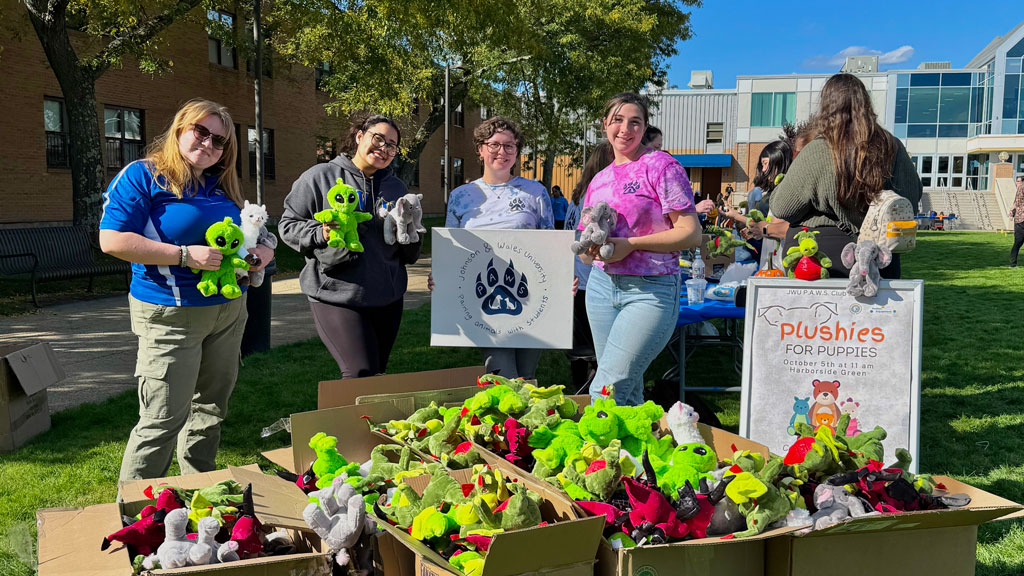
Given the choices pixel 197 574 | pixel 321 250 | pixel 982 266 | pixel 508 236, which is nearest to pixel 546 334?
pixel 508 236

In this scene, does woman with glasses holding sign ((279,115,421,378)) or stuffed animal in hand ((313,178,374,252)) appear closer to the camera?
stuffed animal in hand ((313,178,374,252))

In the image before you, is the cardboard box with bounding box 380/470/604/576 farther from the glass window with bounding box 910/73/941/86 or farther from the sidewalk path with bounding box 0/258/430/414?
the glass window with bounding box 910/73/941/86

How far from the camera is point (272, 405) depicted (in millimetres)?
5582

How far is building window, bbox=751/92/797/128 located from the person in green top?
1878 inches

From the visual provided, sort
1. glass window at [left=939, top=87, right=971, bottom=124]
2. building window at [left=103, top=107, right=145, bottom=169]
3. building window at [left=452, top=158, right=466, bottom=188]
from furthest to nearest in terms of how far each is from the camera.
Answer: glass window at [left=939, top=87, right=971, bottom=124] → building window at [left=452, top=158, right=466, bottom=188] → building window at [left=103, top=107, right=145, bottom=169]

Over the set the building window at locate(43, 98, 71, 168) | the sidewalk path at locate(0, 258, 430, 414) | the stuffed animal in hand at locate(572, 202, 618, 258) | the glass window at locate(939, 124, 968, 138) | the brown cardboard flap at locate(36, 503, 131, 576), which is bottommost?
the sidewalk path at locate(0, 258, 430, 414)

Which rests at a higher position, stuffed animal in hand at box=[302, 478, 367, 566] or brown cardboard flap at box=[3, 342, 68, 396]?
stuffed animal in hand at box=[302, 478, 367, 566]

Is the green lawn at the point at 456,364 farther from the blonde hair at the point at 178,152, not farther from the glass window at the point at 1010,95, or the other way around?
the glass window at the point at 1010,95

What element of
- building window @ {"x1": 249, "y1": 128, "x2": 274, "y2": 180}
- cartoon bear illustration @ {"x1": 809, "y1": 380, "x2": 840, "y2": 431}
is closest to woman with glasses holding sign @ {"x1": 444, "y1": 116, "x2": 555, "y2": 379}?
cartoon bear illustration @ {"x1": 809, "y1": 380, "x2": 840, "y2": 431}

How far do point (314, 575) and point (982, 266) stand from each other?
1876cm

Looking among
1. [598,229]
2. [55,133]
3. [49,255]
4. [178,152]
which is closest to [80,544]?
[178,152]

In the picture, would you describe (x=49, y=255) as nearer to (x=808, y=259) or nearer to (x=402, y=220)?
(x=402, y=220)

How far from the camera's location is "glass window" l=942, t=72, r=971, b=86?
45.7m

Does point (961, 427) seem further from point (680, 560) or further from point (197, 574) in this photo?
point (197, 574)
